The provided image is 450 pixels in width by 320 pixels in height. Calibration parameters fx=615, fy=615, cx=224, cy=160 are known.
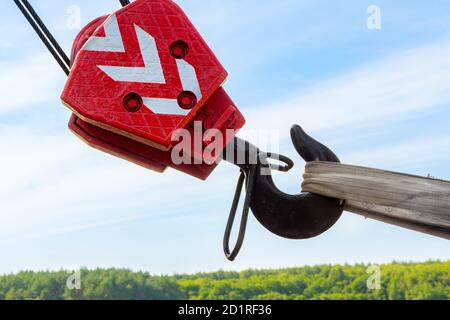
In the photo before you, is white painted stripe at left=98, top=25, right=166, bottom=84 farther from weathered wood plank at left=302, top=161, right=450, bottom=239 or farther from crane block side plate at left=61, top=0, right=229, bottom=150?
weathered wood plank at left=302, top=161, right=450, bottom=239

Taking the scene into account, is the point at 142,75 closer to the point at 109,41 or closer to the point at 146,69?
the point at 146,69

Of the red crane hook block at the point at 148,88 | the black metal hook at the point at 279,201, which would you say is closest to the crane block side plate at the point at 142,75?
the red crane hook block at the point at 148,88

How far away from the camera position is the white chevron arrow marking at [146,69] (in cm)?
177

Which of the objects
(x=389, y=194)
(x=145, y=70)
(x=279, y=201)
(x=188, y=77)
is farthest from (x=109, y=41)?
(x=389, y=194)

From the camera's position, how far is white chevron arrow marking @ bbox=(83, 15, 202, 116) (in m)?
1.77

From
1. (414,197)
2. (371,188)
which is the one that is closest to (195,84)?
(371,188)

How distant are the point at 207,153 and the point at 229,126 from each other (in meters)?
0.11

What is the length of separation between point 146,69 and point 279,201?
55 cm

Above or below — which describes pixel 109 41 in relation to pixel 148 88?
above

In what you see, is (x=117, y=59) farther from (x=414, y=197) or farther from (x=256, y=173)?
(x=414, y=197)

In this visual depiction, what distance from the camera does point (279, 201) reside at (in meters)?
1.82

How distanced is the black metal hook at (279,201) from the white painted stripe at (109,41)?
0.45 meters

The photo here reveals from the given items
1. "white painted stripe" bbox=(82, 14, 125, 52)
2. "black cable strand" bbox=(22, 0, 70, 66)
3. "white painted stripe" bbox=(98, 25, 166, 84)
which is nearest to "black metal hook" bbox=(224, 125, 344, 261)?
"white painted stripe" bbox=(98, 25, 166, 84)

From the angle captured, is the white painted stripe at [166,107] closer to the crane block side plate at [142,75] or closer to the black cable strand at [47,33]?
the crane block side plate at [142,75]
